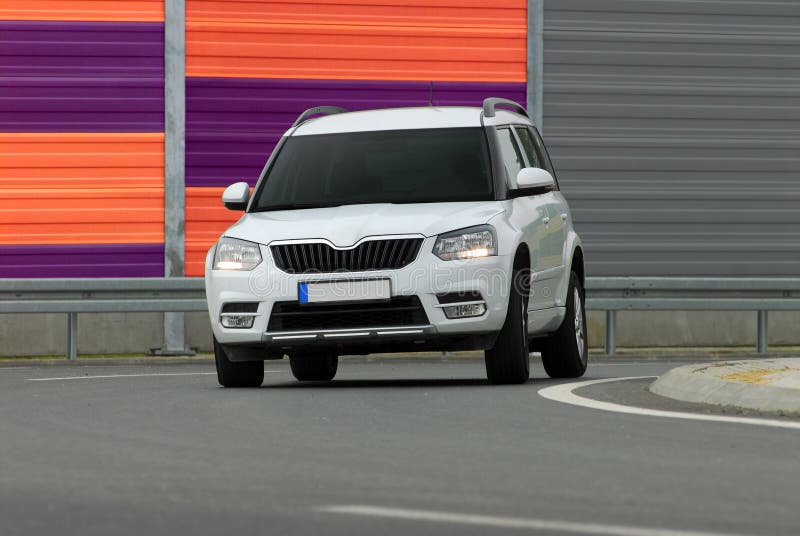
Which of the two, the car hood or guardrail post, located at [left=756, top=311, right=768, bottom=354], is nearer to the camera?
the car hood

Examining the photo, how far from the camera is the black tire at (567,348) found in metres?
12.7

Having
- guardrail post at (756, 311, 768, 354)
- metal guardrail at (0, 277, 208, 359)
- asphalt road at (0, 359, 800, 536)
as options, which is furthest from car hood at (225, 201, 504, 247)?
guardrail post at (756, 311, 768, 354)

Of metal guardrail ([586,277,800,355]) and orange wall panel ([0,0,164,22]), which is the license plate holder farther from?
orange wall panel ([0,0,164,22])

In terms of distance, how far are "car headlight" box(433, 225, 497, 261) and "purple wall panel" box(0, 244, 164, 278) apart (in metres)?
8.35

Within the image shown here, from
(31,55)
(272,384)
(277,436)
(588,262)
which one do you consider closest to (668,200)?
(588,262)

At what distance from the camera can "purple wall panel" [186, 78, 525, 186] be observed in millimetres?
19109

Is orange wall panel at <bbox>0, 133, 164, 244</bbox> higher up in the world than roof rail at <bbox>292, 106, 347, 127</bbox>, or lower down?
lower down

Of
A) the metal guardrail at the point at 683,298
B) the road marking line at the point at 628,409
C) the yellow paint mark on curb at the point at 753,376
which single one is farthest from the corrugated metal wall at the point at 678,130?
the yellow paint mark on curb at the point at 753,376

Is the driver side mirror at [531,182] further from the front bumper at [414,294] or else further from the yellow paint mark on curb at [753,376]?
the yellow paint mark on curb at [753,376]

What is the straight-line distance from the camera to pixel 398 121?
494 inches

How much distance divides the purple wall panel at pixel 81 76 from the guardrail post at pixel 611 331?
507 cm

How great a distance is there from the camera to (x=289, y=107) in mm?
19359

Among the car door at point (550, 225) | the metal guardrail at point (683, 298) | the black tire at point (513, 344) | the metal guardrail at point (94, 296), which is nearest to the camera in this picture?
the black tire at point (513, 344)

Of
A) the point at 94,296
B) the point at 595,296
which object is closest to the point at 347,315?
the point at 94,296
